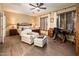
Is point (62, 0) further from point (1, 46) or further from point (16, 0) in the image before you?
point (1, 46)

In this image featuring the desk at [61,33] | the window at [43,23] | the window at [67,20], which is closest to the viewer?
the window at [67,20]

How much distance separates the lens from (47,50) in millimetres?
2488

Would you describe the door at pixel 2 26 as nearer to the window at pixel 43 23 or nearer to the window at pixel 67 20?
the window at pixel 43 23

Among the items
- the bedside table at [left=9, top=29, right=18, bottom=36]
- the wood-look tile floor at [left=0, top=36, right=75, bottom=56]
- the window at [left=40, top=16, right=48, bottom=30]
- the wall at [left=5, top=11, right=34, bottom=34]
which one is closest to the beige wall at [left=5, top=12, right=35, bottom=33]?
the wall at [left=5, top=11, right=34, bottom=34]

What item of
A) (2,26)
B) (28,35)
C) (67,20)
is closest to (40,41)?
(28,35)

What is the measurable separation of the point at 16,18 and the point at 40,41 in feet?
3.07

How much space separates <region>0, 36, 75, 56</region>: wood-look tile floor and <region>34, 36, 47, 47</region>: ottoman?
159mm

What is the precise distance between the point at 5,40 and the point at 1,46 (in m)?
0.17

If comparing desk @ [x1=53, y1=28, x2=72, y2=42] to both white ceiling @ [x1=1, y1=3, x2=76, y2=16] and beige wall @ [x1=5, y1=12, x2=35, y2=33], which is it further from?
beige wall @ [x1=5, y1=12, x2=35, y2=33]

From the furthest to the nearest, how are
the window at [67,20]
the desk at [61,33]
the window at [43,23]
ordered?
the window at [43,23], the desk at [61,33], the window at [67,20]

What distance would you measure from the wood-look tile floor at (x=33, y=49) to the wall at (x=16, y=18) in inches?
15.1

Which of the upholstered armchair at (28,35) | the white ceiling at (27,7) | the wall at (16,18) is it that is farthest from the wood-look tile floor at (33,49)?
the white ceiling at (27,7)

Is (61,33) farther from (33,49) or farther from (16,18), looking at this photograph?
(16,18)

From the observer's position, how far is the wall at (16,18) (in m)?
2.43
